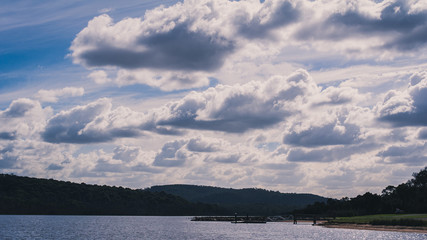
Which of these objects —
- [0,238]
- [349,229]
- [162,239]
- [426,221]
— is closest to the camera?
[0,238]

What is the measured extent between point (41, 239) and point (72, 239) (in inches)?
301

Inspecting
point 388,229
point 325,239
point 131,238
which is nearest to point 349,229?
point 388,229

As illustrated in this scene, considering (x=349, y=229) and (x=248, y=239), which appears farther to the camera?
(x=349, y=229)

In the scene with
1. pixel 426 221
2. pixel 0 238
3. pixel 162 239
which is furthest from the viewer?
pixel 426 221

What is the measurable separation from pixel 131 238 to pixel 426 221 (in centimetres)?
8698

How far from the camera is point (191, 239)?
12862 cm

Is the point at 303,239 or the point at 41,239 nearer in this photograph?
the point at 41,239

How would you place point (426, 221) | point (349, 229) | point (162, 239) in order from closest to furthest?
point (162, 239), point (426, 221), point (349, 229)

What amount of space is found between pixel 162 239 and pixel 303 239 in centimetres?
3750

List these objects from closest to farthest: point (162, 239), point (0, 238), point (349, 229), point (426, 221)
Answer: point (0, 238), point (162, 239), point (426, 221), point (349, 229)

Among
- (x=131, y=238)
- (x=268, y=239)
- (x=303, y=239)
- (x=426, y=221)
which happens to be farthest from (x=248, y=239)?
(x=426, y=221)

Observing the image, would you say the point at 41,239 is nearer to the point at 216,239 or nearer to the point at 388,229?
the point at 216,239

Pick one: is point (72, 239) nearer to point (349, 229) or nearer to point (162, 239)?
point (162, 239)

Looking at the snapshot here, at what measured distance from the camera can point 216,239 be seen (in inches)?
5079
